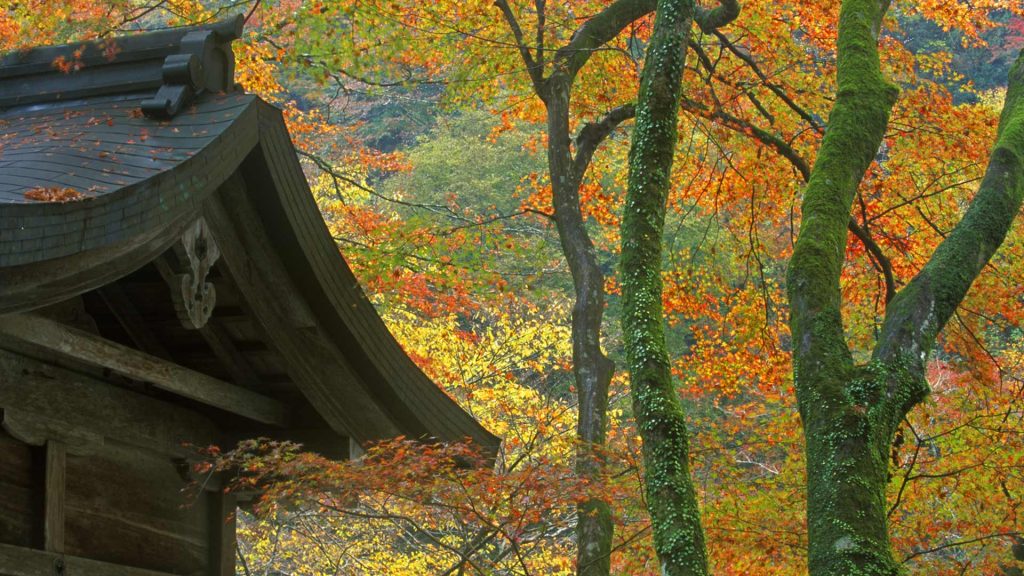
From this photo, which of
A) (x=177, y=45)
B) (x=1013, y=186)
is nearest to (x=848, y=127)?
(x=1013, y=186)

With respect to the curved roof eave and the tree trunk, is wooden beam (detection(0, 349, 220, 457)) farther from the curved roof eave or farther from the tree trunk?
the tree trunk

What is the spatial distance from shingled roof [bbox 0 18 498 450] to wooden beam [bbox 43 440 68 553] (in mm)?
689

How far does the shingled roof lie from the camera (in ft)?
11.1

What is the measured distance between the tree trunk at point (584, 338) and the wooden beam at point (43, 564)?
12.9 feet

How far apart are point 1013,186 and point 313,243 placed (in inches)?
147

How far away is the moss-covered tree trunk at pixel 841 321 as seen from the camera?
440 cm

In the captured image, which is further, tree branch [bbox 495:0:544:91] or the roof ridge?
tree branch [bbox 495:0:544:91]

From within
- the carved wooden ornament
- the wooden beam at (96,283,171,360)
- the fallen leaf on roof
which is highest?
the wooden beam at (96,283,171,360)

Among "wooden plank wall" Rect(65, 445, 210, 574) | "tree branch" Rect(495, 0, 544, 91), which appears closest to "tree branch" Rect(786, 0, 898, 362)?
"wooden plank wall" Rect(65, 445, 210, 574)

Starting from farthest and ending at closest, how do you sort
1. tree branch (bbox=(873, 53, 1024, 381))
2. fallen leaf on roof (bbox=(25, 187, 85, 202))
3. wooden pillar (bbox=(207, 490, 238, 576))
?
wooden pillar (bbox=(207, 490, 238, 576)) < tree branch (bbox=(873, 53, 1024, 381)) < fallen leaf on roof (bbox=(25, 187, 85, 202))

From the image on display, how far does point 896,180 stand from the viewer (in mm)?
13109

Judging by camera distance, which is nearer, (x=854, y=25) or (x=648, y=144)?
(x=648, y=144)

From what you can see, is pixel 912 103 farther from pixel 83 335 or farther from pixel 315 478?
pixel 83 335

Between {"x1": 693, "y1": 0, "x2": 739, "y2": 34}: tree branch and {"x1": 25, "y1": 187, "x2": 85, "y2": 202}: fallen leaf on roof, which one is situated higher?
{"x1": 693, "y1": 0, "x2": 739, "y2": 34}: tree branch
